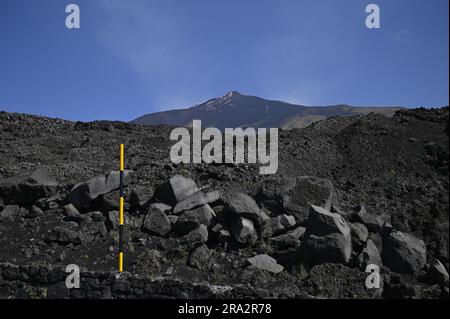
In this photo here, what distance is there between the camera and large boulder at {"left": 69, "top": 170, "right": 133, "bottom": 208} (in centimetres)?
844

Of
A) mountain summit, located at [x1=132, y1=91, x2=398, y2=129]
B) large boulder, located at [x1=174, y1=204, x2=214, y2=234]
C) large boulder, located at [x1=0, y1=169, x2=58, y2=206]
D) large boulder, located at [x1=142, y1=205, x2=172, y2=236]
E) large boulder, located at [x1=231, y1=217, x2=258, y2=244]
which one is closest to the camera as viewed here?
large boulder, located at [x1=231, y1=217, x2=258, y2=244]

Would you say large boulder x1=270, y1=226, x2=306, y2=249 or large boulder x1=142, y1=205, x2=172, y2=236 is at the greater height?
large boulder x1=142, y1=205, x2=172, y2=236

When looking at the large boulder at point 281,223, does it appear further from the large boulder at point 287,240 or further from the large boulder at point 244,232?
the large boulder at point 244,232

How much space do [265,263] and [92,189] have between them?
4167 millimetres

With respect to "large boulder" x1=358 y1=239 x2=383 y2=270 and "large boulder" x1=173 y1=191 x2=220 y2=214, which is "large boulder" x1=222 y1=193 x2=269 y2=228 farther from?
"large boulder" x1=358 y1=239 x2=383 y2=270

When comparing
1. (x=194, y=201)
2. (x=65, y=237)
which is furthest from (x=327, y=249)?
(x=65, y=237)

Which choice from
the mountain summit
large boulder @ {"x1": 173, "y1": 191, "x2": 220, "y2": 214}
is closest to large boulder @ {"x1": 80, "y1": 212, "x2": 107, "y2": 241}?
large boulder @ {"x1": 173, "y1": 191, "x2": 220, "y2": 214}

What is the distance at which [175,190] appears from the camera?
8062 millimetres

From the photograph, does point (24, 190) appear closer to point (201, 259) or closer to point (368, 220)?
point (201, 259)

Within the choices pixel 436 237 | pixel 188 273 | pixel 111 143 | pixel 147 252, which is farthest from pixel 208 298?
pixel 111 143

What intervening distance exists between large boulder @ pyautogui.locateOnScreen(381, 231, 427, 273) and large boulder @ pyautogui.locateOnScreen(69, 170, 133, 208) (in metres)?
5.62

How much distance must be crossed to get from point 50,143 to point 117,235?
314 inches

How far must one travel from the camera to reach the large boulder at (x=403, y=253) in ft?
21.6

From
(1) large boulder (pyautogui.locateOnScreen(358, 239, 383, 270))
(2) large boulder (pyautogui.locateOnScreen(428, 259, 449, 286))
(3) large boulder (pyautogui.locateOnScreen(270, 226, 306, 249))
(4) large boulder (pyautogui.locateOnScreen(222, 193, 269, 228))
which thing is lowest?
(2) large boulder (pyautogui.locateOnScreen(428, 259, 449, 286))
